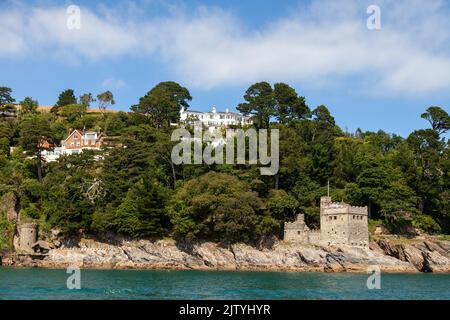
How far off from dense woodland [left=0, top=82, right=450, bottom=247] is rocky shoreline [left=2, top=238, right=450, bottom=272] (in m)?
1.32

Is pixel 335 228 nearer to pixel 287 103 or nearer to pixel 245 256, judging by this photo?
pixel 245 256

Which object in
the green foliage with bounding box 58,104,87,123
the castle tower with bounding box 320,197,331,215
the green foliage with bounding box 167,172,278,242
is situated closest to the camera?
the green foliage with bounding box 167,172,278,242

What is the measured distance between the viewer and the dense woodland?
50.1m

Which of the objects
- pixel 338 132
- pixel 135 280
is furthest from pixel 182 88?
pixel 135 280

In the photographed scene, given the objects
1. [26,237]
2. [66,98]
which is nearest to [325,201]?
[26,237]

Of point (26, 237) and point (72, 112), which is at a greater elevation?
point (72, 112)

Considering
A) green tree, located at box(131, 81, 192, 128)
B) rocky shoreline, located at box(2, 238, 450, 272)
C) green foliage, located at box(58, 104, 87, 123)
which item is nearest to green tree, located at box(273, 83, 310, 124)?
green tree, located at box(131, 81, 192, 128)

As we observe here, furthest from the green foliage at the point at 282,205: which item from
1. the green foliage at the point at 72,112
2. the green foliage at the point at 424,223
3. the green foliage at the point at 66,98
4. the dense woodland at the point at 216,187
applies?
the green foliage at the point at 66,98

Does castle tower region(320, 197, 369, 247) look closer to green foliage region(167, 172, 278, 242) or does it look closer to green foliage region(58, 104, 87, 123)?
green foliage region(167, 172, 278, 242)

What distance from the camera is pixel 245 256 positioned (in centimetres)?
5038

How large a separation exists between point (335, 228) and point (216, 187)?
11.6 metres

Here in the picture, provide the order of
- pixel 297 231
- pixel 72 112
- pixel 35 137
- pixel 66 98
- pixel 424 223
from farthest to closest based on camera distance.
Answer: pixel 66 98
pixel 72 112
pixel 35 137
pixel 424 223
pixel 297 231

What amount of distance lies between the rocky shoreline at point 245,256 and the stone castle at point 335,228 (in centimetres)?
77

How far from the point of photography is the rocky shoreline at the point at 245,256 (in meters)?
48.7
